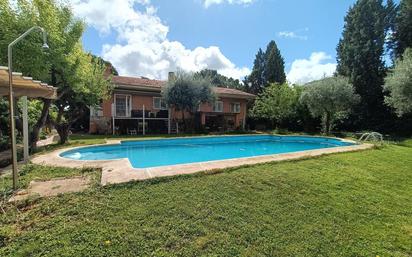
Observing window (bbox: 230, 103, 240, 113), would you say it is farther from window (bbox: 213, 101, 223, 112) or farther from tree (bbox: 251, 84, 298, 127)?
tree (bbox: 251, 84, 298, 127)

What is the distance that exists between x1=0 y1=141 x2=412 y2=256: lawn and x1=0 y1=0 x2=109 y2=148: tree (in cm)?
708

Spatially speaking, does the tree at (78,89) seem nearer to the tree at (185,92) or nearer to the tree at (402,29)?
the tree at (185,92)

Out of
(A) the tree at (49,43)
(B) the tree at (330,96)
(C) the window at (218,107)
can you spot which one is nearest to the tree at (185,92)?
(C) the window at (218,107)

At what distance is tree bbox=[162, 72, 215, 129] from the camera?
19.5 m

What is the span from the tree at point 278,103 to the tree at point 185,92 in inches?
305

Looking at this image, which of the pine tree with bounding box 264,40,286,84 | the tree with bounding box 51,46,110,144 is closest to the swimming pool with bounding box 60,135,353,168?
the tree with bounding box 51,46,110,144

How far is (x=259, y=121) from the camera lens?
88.7 ft

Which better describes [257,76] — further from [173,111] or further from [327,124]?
[173,111]

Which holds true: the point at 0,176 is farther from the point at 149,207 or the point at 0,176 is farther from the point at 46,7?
the point at 46,7

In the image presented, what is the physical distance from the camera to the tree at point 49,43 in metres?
9.09

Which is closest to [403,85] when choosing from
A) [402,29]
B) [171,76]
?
[171,76]

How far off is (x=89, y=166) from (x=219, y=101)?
18.8 meters

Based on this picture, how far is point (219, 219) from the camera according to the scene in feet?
13.3

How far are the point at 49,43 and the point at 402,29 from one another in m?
30.4
